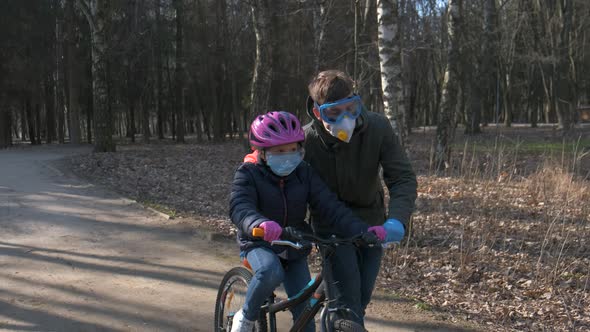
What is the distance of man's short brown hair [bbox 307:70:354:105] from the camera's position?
3.12 metres

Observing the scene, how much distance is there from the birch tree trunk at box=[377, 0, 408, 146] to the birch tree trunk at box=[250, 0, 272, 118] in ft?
22.1

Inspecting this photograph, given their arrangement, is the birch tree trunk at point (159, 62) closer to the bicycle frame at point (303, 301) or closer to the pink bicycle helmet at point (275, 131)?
the pink bicycle helmet at point (275, 131)

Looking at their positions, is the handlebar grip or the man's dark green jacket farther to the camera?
the man's dark green jacket

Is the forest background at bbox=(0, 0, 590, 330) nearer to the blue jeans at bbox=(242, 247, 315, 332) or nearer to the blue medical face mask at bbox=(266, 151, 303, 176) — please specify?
the blue jeans at bbox=(242, 247, 315, 332)

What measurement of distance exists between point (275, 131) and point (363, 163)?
583 mm

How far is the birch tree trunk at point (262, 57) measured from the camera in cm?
1431

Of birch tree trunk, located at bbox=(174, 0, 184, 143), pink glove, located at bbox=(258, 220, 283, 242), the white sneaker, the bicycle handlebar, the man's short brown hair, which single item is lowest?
the white sneaker

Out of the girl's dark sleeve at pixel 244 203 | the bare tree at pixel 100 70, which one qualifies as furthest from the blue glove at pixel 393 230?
the bare tree at pixel 100 70

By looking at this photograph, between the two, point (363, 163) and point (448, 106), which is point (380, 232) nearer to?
point (363, 163)

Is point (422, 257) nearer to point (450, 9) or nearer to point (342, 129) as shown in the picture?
point (342, 129)

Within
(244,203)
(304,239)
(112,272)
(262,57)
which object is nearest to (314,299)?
(304,239)

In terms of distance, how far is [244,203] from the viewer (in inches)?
126

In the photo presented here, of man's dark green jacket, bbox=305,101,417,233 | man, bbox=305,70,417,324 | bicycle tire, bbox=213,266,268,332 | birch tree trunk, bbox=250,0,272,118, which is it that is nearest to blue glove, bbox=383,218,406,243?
man, bbox=305,70,417,324

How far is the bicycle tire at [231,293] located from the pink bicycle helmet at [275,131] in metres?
0.99
